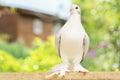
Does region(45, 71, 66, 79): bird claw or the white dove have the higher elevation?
the white dove

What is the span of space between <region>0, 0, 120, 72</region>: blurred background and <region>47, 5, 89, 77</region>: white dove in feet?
2.01

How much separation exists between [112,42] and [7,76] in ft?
10.1

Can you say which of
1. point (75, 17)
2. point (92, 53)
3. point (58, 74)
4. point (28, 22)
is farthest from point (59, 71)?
point (28, 22)

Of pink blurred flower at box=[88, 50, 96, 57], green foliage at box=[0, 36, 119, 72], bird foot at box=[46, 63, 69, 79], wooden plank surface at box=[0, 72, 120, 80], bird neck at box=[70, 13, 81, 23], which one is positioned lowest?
pink blurred flower at box=[88, 50, 96, 57]

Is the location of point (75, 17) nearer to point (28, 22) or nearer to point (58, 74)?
point (58, 74)

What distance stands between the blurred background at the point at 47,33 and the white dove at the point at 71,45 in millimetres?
614

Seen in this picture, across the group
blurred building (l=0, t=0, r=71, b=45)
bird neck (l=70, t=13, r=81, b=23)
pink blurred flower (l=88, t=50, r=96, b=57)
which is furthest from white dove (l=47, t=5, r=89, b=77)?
blurred building (l=0, t=0, r=71, b=45)

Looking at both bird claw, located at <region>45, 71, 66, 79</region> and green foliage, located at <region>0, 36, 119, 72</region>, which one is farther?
green foliage, located at <region>0, 36, 119, 72</region>

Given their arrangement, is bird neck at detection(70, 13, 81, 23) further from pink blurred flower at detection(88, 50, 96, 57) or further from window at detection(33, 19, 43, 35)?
window at detection(33, 19, 43, 35)

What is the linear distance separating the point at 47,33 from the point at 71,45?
12627 millimetres

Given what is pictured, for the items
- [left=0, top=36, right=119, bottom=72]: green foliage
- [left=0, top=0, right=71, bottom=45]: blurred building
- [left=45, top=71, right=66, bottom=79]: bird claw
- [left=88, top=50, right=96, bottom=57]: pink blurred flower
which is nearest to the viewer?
[left=45, top=71, right=66, bottom=79]: bird claw

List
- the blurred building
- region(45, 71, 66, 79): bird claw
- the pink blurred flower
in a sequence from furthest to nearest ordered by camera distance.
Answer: the blurred building → the pink blurred flower → region(45, 71, 66, 79): bird claw

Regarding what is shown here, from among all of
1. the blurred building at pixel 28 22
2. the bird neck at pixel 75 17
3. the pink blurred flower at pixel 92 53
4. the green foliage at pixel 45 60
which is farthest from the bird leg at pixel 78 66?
the blurred building at pixel 28 22

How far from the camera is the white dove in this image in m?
2.07
